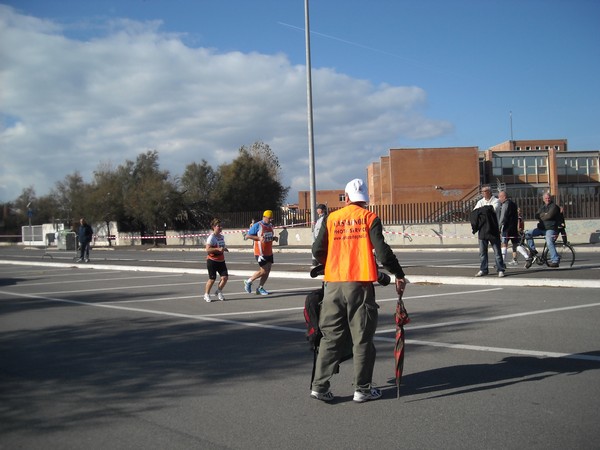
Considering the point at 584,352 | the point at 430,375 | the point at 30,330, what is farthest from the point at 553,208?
the point at 30,330

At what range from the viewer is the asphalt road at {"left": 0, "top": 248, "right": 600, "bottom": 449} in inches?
176

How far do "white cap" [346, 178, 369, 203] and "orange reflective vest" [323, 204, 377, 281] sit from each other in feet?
0.29

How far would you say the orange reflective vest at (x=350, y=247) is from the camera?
503 centimetres

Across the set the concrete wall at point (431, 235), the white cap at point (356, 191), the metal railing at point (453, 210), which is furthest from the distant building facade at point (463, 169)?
the white cap at point (356, 191)

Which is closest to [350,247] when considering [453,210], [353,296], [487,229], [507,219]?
[353,296]

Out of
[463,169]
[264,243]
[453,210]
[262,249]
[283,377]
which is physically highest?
[463,169]

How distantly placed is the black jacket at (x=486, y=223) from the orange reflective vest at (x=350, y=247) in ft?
26.5

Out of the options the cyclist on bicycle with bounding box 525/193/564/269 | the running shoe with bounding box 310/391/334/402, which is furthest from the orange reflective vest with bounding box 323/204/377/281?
the cyclist on bicycle with bounding box 525/193/564/269

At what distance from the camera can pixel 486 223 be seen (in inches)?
496

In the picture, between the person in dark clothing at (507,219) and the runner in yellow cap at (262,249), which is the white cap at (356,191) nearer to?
the runner in yellow cap at (262,249)

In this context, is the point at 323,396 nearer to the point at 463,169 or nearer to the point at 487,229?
the point at 487,229

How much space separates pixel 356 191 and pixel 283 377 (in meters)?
2.15

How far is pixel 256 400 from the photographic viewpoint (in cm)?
532

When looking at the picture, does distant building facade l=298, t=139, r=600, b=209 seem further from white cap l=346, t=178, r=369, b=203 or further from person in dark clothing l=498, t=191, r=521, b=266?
white cap l=346, t=178, r=369, b=203
